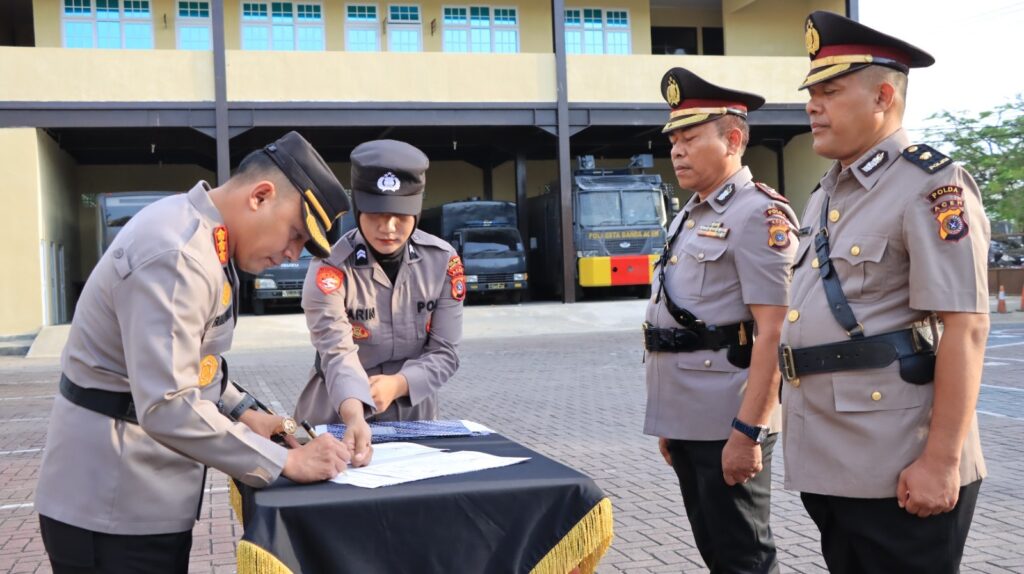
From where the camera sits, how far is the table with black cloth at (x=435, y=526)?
2293 mm

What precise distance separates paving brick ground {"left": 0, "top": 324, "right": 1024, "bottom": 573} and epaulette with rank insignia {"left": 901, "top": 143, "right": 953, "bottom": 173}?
2489 millimetres

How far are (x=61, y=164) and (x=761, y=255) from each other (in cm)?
2473

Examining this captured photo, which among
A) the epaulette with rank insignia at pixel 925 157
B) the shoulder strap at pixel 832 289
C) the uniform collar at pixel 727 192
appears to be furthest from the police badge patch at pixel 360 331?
the epaulette with rank insignia at pixel 925 157

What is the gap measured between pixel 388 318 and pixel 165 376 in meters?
1.36

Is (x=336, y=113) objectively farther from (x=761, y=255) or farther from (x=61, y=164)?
(x=761, y=255)

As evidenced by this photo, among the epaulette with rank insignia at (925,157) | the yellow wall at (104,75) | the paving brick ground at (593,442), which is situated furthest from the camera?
the yellow wall at (104,75)

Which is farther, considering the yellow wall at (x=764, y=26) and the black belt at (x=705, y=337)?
the yellow wall at (x=764, y=26)

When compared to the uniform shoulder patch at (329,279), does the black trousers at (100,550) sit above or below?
below

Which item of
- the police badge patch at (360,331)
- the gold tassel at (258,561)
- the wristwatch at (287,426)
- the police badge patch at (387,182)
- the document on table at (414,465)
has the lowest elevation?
the gold tassel at (258,561)

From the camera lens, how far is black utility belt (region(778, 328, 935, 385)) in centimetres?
252

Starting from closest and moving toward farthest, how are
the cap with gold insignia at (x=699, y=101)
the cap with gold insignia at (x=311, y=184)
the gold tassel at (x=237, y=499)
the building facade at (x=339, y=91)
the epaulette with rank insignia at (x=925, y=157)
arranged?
the cap with gold insignia at (x=311, y=184) → the epaulette with rank insignia at (x=925, y=157) → the gold tassel at (x=237, y=499) → the cap with gold insignia at (x=699, y=101) → the building facade at (x=339, y=91)

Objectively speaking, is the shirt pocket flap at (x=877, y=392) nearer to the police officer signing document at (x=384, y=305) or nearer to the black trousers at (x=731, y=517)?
the black trousers at (x=731, y=517)

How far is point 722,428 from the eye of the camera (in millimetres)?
3322

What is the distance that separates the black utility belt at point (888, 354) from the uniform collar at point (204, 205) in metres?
1.59
